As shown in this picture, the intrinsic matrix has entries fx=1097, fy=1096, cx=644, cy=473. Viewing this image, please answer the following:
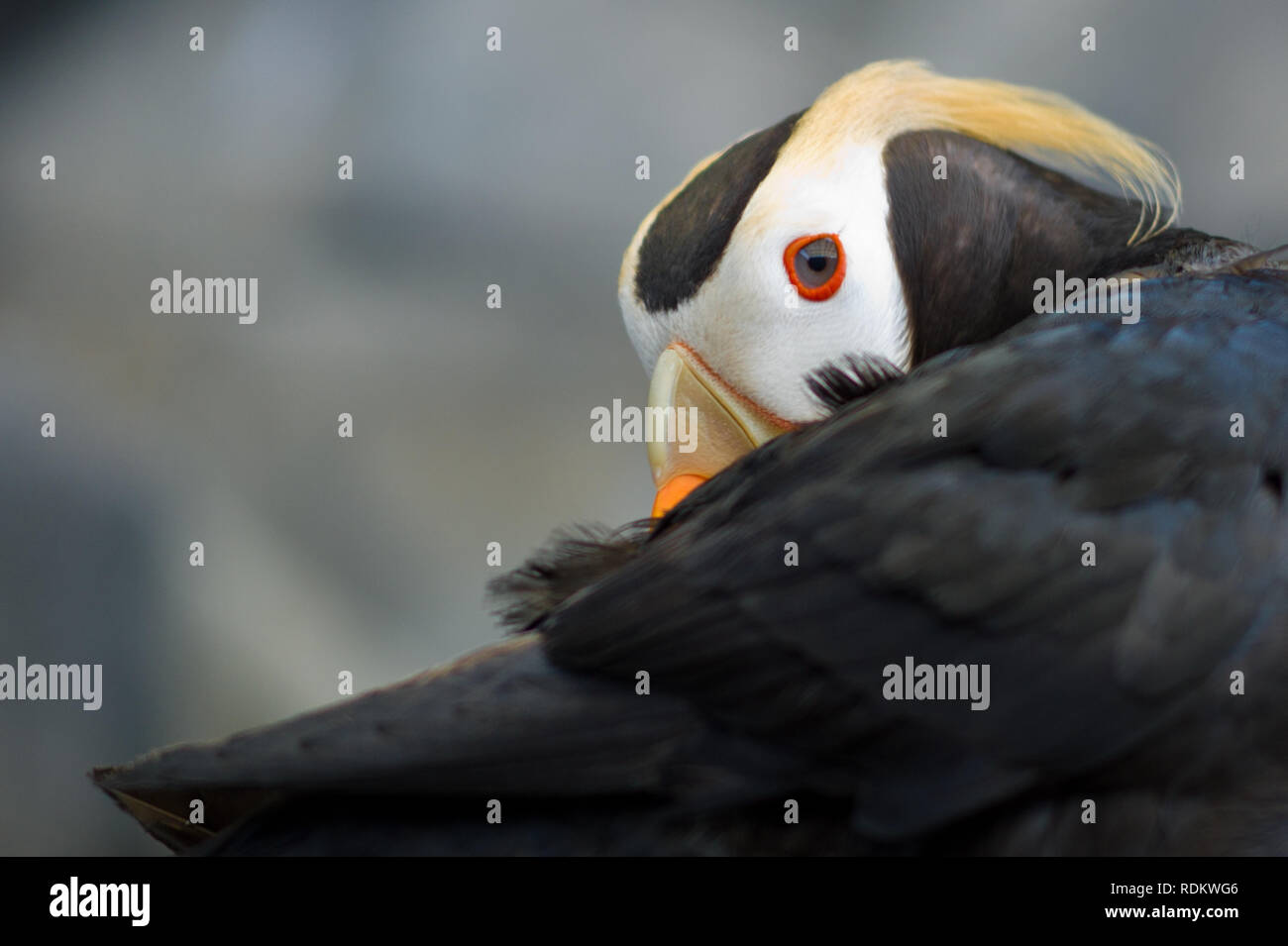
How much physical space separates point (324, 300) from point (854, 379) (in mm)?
1172

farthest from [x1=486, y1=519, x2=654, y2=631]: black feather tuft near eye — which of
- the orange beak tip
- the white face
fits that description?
the white face

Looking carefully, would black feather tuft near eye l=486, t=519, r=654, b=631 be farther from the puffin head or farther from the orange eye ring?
the orange eye ring

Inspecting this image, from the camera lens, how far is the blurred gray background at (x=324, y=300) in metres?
1.58

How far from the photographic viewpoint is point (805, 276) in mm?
999

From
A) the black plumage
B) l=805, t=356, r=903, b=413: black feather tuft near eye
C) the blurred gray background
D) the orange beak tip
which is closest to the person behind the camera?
the black plumage

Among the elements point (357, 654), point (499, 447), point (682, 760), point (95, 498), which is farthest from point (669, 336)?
point (95, 498)

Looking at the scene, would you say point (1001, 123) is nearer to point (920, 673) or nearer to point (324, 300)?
point (920, 673)

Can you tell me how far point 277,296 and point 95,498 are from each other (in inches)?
15.9

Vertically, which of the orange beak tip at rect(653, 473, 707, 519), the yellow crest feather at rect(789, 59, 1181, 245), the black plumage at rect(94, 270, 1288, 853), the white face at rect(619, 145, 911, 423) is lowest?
the black plumage at rect(94, 270, 1288, 853)

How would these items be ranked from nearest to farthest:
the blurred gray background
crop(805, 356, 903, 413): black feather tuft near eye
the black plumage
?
the black plumage < crop(805, 356, 903, 413): black feather tuft near eye < the blurred gray background

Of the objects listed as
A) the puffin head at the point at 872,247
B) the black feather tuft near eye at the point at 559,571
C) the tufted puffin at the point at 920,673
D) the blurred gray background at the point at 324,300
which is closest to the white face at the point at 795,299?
the puffin head at the point at 872,247

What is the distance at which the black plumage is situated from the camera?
0.55m

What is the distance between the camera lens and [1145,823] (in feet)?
1.83

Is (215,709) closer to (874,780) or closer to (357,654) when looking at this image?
(357,654)
